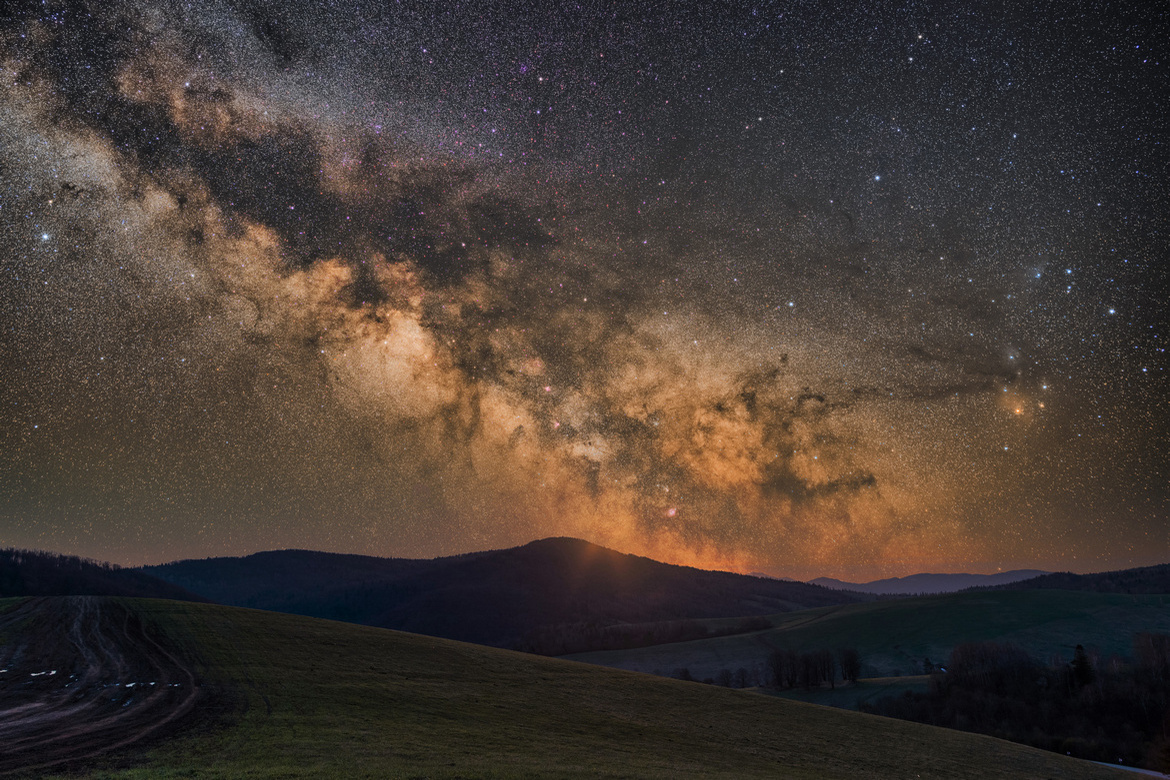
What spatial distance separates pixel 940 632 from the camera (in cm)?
14888

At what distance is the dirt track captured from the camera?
21.7 meters

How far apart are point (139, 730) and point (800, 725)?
38525 mm

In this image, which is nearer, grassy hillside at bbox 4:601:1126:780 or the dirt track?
the dirt track

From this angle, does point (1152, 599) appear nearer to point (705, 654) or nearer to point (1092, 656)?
point (1092, 656)

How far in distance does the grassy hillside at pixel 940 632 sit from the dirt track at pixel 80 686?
12290 centimetres

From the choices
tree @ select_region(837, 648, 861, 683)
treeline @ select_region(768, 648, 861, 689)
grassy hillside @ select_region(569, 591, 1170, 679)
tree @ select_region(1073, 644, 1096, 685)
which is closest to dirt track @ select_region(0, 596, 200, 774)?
treeline @ select_region(768, 648, 861, 689)

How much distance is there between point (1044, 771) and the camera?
121 feet

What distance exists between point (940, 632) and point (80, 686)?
171m

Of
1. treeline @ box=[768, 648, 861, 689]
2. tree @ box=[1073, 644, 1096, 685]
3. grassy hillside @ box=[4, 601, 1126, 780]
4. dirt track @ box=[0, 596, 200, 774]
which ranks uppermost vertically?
dirt track @ box=[0, 596, 200, 774]

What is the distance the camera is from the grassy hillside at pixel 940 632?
5128 inches

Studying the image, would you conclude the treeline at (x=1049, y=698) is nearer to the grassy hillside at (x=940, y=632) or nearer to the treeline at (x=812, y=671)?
the treeline at (x=812, y=671)

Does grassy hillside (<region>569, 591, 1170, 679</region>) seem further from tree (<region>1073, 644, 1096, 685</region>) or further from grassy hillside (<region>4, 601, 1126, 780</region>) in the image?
grassy hillside (<region>4, 601, 1126, 780</region>)

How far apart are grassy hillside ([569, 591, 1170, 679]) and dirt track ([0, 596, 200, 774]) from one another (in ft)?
403

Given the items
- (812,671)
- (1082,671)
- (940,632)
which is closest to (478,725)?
(812,671)
